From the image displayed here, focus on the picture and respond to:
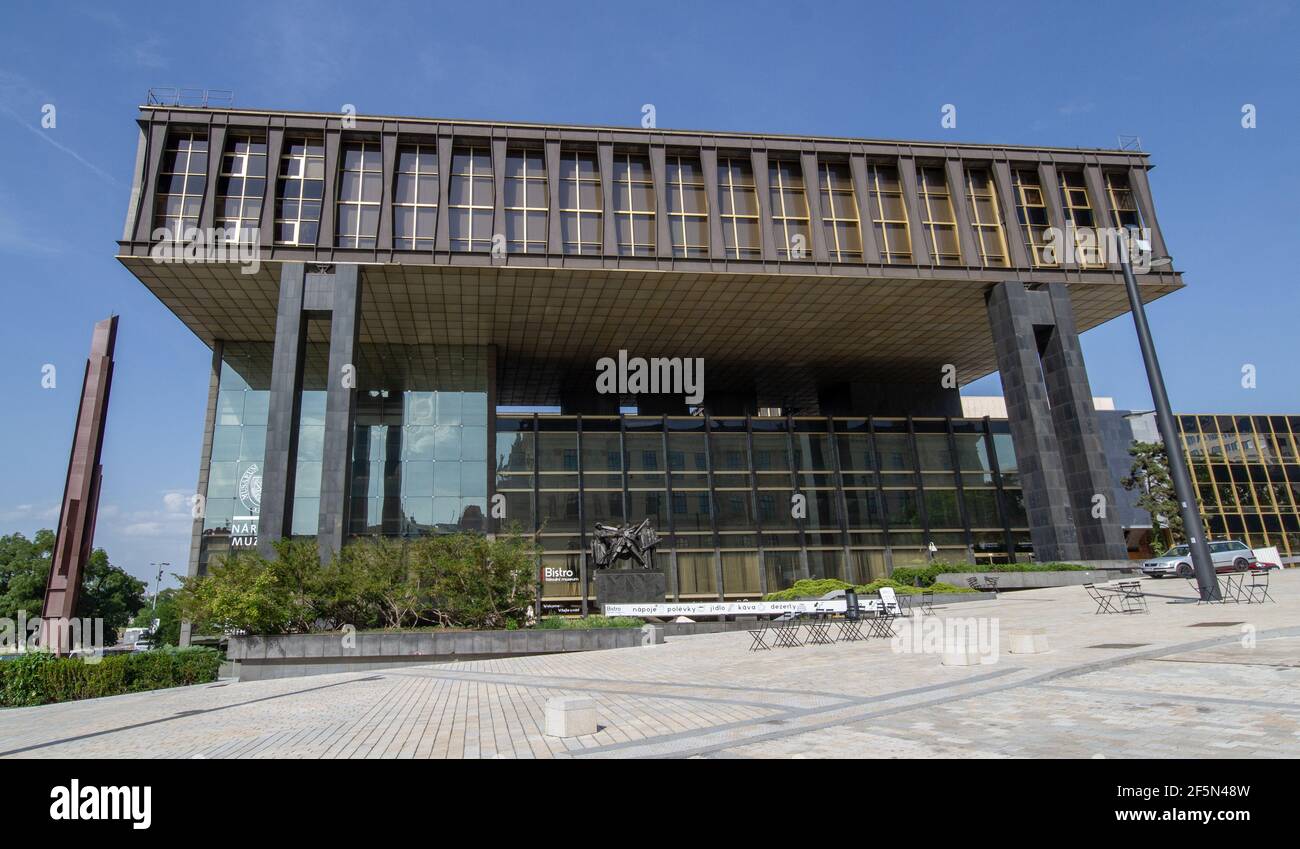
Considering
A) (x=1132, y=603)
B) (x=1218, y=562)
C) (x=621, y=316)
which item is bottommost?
(x=1132, y=603)

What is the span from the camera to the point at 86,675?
57.2 feet

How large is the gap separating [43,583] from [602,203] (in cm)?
5463

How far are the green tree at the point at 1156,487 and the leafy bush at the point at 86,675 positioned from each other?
59518 mm

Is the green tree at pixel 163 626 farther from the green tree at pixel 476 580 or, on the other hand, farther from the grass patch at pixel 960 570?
the grass patch at pixel 960 570

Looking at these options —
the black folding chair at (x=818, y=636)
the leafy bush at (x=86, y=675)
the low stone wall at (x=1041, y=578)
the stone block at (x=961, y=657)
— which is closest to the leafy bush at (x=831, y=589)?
the low stone wall at (x=1041, y=578)

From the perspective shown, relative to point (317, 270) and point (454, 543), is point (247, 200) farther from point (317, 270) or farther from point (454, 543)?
point (454, 543)

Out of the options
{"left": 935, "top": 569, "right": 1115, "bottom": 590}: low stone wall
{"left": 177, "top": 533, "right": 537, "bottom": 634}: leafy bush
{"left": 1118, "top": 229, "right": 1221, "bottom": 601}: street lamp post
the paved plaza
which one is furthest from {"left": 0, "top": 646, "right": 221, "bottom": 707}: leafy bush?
{"left": 935, "top": 569, "right": 1115, "bottom": 590}: low stone wall

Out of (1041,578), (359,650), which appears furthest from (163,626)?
(1041,578)

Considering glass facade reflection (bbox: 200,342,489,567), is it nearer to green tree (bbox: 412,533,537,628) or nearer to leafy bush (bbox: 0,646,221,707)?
green tree (bbox: 412,533,537,628)

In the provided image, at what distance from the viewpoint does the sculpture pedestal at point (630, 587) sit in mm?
27281

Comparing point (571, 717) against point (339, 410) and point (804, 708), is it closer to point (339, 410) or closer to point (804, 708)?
point (804, 708)

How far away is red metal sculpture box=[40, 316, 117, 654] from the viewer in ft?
88.4

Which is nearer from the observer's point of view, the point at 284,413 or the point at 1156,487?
the point at 284,413
